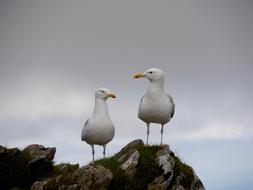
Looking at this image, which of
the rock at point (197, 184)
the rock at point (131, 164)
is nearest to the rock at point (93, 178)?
the rock at point (131, 164)

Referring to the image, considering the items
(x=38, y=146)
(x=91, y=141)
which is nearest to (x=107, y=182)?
(x=91, y=141)

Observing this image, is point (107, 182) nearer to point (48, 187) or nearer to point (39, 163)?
point (48, 187)

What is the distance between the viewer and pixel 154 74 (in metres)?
32.3

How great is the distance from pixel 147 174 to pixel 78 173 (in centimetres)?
355

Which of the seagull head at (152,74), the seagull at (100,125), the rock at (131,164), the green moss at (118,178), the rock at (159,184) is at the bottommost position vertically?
the rock at (159,184)

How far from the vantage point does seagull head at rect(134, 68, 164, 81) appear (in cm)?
3228

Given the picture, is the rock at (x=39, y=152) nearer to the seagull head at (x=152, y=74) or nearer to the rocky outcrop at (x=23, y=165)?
the rocky outcrop at (x=23, y=165)

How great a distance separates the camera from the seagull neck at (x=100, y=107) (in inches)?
1264

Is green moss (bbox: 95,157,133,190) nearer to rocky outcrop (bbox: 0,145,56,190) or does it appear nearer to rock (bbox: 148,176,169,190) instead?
rock (bbox: 148,176,169,190)

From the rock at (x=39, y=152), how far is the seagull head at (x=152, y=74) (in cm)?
683

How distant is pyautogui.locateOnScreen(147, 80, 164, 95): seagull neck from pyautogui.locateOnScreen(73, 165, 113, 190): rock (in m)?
5.72

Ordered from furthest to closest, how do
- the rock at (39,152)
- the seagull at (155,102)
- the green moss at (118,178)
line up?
the rock at (39,152) → the seagull at (155,102) → the green moss at (118,178)

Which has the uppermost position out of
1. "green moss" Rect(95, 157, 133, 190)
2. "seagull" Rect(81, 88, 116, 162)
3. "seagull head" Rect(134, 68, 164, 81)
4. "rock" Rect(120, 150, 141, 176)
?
"seagull head" Rect(134, 68, 164, 81)

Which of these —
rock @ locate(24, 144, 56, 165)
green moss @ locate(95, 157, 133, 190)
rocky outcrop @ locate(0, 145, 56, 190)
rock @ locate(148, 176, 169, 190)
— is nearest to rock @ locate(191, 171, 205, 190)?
rock @ locate(148, 176, 169, 190)
